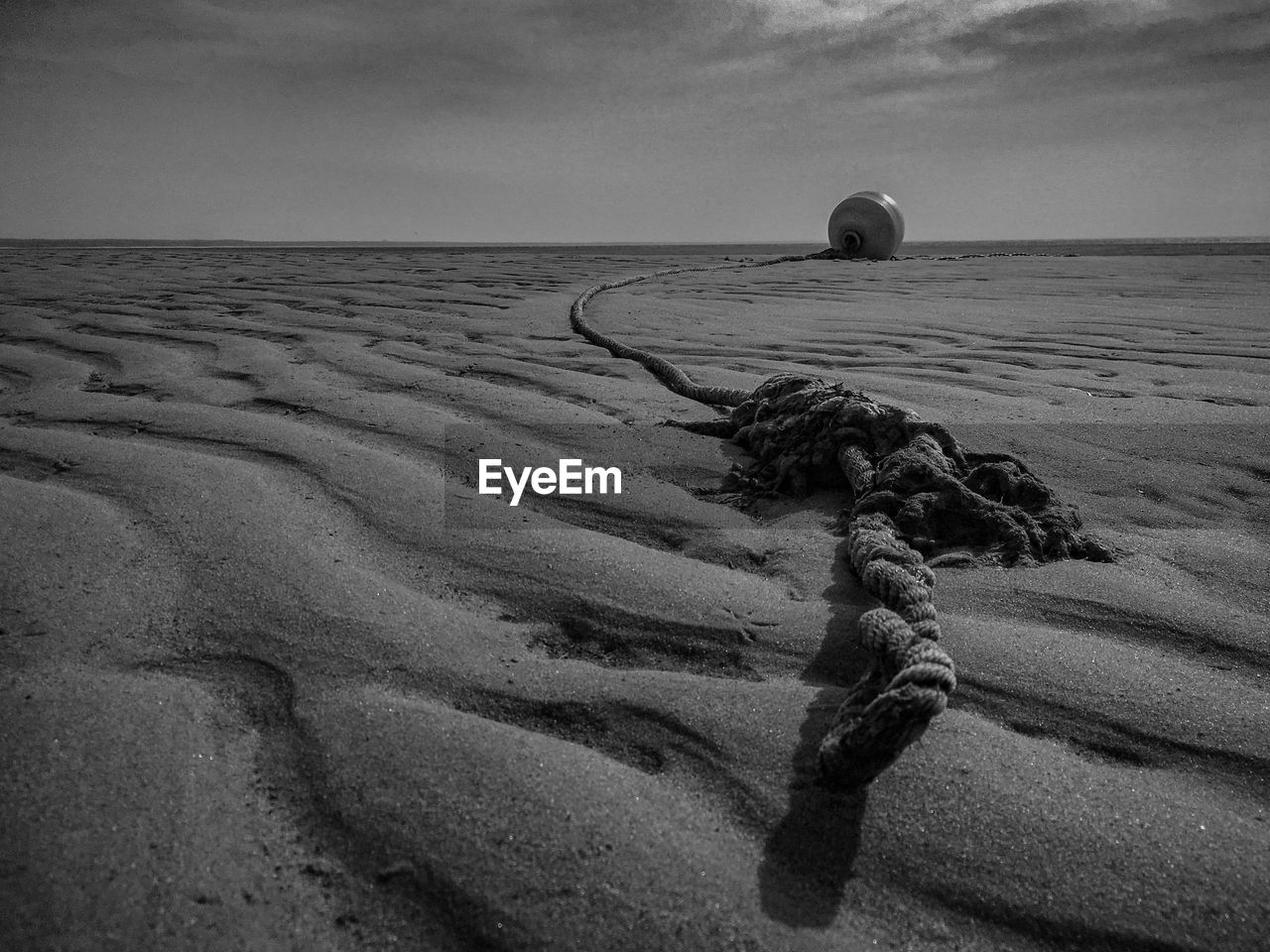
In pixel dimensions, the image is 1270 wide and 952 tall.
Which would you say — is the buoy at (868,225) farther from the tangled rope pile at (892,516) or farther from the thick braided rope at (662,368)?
the tangled rope pile at (892,516)

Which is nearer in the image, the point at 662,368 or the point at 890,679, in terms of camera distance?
Result: the point at 890,679

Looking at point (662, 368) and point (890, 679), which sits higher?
point (662, 368)

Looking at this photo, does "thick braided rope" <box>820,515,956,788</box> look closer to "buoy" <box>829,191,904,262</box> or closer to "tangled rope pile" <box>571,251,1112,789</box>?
"tangled rope pile" <box>571,251,1112,789</box>

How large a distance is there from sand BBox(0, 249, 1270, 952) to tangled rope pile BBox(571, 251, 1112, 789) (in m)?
0.05

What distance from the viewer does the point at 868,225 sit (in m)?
9.08

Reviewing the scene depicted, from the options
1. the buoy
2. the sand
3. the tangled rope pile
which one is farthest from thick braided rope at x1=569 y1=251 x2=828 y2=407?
the buoy

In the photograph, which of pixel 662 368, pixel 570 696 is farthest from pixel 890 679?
pixel 662 368

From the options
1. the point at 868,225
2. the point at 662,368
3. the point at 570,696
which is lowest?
the point at 570,696

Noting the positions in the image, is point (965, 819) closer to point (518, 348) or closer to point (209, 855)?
point (209, 855)

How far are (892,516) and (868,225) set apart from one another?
27.9 ft

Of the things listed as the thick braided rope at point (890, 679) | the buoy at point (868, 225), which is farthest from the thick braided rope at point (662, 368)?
the buoy at point (868, 225)

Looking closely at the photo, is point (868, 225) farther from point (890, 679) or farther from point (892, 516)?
point (890, 679)

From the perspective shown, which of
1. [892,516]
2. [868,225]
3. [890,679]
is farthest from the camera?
[868,225]

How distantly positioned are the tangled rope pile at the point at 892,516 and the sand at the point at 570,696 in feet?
0.17
